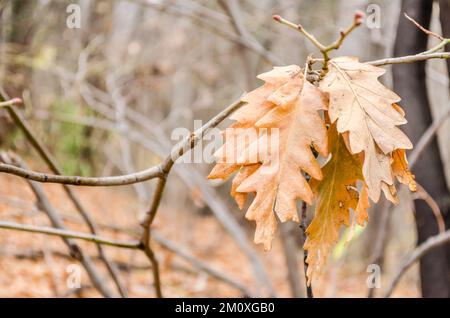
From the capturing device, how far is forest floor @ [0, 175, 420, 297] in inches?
135

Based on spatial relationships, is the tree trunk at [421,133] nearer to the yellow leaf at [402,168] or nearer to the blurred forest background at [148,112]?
the blurred forest background at [148,112]

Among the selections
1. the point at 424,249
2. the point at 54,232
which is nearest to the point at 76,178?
the point at 54,232

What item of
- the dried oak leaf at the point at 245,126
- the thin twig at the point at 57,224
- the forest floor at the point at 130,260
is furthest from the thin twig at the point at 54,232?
the forest floor at the point at 130,260

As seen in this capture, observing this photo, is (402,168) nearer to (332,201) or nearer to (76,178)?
(332,201)

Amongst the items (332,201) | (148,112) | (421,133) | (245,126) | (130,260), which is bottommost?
(332,201)

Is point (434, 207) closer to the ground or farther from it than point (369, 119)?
farther from it

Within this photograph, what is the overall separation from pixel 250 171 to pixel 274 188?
53mm

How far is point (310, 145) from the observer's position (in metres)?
0.80

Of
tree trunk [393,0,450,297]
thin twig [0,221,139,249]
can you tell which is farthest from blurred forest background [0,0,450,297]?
thin twig [0,221,139,249]

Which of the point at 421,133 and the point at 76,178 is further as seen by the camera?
the point at 421,133

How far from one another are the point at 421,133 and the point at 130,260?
8.36 ft
